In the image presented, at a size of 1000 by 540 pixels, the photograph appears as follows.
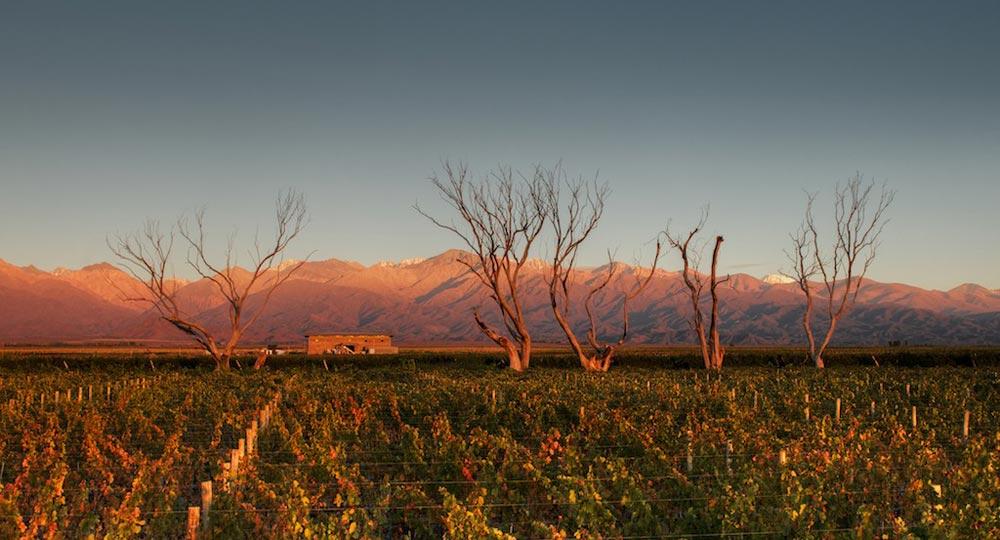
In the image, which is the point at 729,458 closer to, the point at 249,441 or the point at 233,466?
the point at 233,466

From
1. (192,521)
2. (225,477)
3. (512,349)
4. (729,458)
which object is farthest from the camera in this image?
(512,349)

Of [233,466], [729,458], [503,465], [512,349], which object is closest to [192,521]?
[233,466]

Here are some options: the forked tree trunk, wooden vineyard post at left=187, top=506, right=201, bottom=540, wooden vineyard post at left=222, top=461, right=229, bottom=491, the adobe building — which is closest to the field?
wooden vineyard post at left=222, top=461, right=229, bottom=491

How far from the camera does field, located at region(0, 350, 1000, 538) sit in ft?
26.6

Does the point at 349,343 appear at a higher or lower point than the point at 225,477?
higher

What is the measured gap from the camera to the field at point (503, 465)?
8.09 meters

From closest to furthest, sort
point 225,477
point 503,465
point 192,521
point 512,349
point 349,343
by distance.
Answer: point 192,521 → point 225,477 → point 503,465 → point 512,349 → point 349,343

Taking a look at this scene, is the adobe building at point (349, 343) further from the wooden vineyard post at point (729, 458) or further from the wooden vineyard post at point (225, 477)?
the wooden vineyard post at point (225, 477)

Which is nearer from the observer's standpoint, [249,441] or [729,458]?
[729,458]

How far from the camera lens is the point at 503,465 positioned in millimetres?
10867

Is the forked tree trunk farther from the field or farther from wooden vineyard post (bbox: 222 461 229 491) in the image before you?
wooden vineyard post (bbox: 222 461 229 491)

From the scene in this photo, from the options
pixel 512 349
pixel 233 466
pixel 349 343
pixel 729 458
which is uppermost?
pixel 349 343

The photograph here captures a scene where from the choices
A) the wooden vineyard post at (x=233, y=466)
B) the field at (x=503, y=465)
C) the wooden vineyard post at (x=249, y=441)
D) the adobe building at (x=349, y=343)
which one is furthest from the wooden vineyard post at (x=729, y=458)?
the adobe building at (x=349, y=343)

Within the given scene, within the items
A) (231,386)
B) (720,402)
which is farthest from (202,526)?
(231,386)
